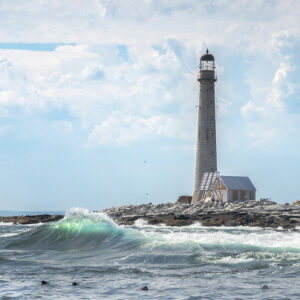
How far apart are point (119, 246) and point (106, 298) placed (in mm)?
9312

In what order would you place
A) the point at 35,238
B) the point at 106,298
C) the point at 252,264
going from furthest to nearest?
the point at 35,238
the point at 252,264
the point at 106,298

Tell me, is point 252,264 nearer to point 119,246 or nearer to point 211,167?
point 119,246

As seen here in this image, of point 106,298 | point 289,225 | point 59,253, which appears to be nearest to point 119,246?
point 59,253

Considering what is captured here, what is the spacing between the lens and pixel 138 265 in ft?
50.7

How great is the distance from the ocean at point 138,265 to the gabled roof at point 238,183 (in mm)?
29371

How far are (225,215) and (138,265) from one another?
86.7 ft

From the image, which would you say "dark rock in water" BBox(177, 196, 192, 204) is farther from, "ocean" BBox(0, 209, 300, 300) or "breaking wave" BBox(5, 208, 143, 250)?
"ocean" BBox(0, 209, 300, 300)

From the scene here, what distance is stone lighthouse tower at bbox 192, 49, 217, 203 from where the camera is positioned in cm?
5175

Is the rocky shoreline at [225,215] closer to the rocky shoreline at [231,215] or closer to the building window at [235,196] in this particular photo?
the rocky shoreline at [231,215]

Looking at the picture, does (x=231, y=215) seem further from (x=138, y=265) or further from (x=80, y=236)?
(x=138, y=265)

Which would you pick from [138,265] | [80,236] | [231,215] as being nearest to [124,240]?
[80,236]

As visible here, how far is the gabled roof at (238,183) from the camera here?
52.3 metres

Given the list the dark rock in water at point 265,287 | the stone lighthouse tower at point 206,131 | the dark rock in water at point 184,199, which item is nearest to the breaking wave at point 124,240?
the dark rock in water at point 265,287

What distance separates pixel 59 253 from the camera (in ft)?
63.1
